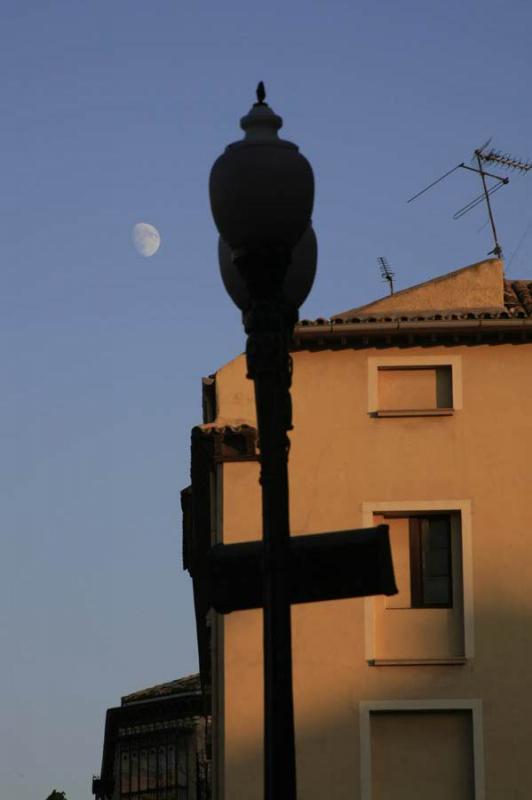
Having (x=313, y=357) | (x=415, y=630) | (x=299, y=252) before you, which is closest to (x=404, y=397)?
(x=313, y=357)

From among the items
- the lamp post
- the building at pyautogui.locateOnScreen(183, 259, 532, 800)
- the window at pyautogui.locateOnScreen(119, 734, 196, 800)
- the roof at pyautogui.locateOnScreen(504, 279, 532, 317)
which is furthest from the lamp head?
the window at pyautogui.locateOnScreen(119, 734, 196, 800)

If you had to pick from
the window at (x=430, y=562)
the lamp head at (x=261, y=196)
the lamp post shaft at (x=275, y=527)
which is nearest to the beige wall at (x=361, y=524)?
the window at (x=430, y=562)

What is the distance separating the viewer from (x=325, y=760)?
23891 mm

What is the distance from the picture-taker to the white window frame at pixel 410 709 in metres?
23.7

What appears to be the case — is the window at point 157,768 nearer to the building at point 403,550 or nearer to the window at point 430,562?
the building at point 403,550

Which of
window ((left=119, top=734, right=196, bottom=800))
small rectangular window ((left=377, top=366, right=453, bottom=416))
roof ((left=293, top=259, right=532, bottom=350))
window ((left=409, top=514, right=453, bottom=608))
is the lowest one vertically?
window ((left=119, top=734, right=196, bottom=800))

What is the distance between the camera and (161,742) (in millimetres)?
48031

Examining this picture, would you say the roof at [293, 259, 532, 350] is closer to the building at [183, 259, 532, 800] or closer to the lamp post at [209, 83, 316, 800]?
the building at [183, 259, 532, 800]

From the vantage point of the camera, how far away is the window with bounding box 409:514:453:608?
80.4ft

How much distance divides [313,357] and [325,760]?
5853 mm

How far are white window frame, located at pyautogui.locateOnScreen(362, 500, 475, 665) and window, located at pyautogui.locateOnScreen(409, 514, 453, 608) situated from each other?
9.0 inches

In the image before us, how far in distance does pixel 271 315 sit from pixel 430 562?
17829mm

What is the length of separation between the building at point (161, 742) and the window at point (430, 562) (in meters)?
16.8

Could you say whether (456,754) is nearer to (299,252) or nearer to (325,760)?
(325,760)
